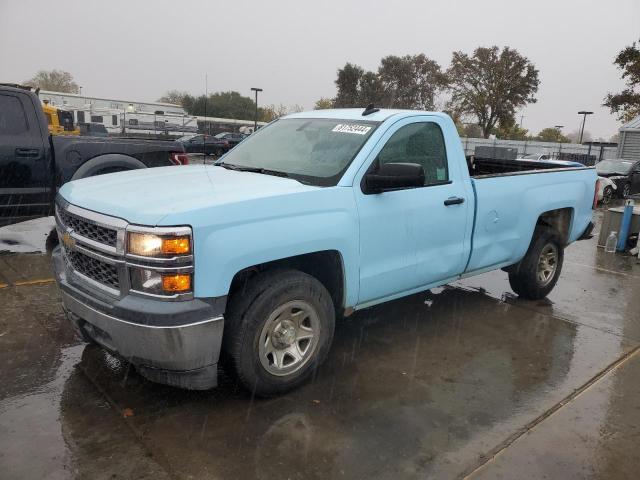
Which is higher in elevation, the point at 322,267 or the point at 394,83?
the point at 394,83

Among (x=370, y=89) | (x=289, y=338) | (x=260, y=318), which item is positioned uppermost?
(x=370, y=89)

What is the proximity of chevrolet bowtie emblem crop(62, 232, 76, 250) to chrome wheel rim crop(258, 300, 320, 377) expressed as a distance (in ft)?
4.33

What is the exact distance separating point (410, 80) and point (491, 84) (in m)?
10.2

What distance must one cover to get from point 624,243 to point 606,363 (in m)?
5.34

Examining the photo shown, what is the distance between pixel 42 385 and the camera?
350cm

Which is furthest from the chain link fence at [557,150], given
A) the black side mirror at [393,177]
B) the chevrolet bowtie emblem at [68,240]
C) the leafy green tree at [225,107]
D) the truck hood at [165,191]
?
the leafy green tree at [225,107]

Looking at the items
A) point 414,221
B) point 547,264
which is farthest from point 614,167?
point 414,221

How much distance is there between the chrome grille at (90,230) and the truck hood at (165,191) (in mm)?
94

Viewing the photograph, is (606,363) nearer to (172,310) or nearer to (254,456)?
(254,456)

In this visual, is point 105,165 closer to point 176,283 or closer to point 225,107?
point 176,283

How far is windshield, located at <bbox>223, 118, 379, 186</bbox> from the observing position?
3.72 m

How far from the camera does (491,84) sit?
169 feet

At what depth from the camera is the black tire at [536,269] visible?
547 cm

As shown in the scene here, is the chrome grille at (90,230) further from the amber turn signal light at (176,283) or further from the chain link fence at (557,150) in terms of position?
the chain link fence at (557,150)
